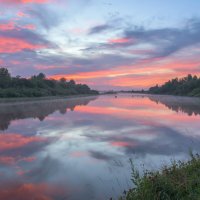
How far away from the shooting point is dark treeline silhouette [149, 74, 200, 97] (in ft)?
406

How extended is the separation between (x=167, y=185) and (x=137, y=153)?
6.77 metres

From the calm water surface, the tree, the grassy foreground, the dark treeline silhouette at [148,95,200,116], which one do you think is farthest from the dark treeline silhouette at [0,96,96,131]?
the tree

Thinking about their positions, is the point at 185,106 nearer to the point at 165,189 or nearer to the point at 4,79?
the point at 165,189

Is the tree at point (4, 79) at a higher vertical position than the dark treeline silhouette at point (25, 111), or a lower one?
higher

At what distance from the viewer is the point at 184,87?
13862cm

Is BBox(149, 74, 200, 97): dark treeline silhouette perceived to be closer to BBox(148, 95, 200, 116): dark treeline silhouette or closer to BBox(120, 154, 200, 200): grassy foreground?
BBox(148, 95, 200, 116): dark treeline silhouette

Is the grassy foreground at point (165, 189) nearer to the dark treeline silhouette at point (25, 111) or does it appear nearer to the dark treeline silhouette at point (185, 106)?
the dark treeline silhouette at point (25, 111)

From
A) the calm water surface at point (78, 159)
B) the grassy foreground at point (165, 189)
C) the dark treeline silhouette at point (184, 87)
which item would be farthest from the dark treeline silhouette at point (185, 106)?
the dark treeline silhouette at point (184, 87)

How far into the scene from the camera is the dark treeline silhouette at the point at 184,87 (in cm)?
12378

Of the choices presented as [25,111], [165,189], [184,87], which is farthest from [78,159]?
[184,87]

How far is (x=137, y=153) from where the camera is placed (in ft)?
46.7

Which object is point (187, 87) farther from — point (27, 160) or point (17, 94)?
point (27, 160)

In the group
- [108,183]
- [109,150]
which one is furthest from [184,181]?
[109,150]

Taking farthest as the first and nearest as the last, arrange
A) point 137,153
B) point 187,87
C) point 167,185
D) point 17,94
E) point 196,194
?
point 187,87 → point 17,94 → point 137,153 → point 167,185 → point 196,194
